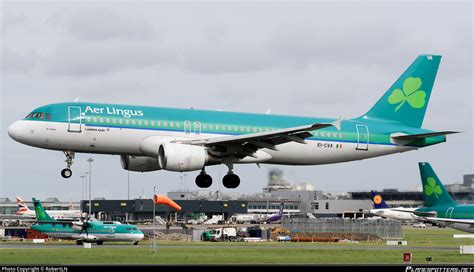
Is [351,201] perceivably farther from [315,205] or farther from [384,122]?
[384,122]

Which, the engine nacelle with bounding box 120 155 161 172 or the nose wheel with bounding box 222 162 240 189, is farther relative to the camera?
the nose wheel with bounding box 222 162 240 189

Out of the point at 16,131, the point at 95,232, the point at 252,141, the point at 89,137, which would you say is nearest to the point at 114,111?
the point at 89,137

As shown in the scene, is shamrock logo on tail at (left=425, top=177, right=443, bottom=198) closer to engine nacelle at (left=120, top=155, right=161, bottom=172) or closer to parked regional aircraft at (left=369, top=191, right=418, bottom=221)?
engine nacelle at (left=120, top=155, right=161, bottom=172)

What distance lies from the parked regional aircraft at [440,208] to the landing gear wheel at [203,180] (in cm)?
2728

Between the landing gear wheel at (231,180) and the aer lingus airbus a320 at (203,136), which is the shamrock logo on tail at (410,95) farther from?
the landing gear wheel at (231,180)

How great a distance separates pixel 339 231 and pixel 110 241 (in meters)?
30.2

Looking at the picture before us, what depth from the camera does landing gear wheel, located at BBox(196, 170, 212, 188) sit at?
5578 centimetres

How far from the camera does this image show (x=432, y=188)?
81500mm

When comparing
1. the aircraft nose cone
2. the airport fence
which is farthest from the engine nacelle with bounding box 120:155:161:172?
the airport fence

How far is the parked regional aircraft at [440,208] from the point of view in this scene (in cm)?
7575

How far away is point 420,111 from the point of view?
61750mm

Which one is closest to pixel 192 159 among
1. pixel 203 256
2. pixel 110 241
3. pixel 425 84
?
pixel 203 256

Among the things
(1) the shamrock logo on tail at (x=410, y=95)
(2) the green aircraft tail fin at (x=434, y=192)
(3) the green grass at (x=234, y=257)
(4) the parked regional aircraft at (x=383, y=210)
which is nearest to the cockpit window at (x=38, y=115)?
(3) the green grass at (x=234, y=257)

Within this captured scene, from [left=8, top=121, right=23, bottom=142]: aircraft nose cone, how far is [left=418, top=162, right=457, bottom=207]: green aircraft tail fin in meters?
43.3
